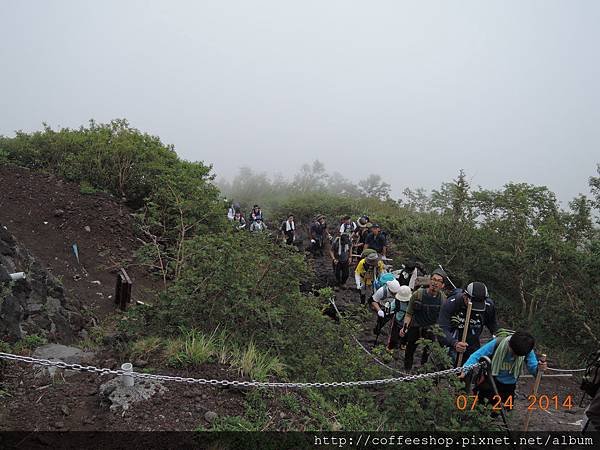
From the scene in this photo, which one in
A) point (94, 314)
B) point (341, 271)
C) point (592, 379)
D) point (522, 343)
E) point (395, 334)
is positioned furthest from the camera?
point (341, 271)

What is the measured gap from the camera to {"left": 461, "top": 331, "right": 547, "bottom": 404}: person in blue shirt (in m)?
4.46

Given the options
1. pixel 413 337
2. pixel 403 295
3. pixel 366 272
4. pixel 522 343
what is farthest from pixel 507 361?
pixel 366 272

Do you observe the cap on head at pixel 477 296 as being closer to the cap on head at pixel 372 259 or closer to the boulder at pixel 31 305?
the cap on head at pixel 372 259

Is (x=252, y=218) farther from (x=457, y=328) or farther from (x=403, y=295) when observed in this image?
(x=457, y=328)

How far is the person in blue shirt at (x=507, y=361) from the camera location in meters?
4.46

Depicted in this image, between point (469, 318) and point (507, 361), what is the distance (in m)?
0.95

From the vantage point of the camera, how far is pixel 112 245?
12023mm

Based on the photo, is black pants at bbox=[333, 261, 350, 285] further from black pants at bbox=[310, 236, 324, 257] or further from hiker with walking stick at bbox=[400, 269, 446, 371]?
hiker with walking stick at bbox=[400, 269, 446, 371]

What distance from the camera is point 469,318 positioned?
5590 millimetres

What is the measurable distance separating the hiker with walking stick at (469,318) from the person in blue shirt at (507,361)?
705 mm

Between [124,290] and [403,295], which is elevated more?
[403,295]

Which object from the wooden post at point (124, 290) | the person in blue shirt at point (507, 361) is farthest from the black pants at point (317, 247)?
the person in blue shirt at point (507, 361)

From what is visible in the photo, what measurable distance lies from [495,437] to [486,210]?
Answer: 10.2 metres

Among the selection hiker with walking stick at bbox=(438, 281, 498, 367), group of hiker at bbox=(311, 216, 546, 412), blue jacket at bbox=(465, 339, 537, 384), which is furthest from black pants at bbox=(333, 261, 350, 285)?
blue jacket at bbox=(465, 339, 537, 384)
